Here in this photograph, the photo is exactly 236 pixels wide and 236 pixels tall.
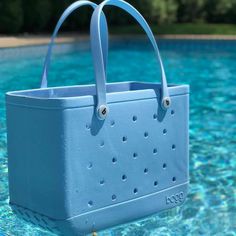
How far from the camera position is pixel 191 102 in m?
7.87

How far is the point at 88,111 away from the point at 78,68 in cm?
997

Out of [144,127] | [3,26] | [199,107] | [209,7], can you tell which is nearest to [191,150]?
[199,107]

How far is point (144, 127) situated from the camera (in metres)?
2.04

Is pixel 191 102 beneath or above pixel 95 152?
beneath

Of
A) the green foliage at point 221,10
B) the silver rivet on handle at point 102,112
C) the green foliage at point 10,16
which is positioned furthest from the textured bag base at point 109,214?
the green foliage at point 221,10

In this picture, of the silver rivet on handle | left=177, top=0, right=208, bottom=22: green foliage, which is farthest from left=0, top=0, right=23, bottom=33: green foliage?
the silver rivet on handle

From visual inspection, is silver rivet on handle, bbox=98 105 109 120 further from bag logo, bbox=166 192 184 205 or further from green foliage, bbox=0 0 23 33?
green foliage, bbox=0 0 23 33

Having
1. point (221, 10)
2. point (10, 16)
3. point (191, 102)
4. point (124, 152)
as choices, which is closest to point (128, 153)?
point (124, 152)

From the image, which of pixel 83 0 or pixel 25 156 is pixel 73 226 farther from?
pixel 83 0

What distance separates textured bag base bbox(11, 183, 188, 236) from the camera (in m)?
1.87

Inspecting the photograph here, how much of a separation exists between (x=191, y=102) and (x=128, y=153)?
5973 mm

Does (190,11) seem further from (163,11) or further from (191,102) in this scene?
(191,102)

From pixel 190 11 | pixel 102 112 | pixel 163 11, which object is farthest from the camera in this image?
pixel 190 11

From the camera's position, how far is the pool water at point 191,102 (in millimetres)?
3295
